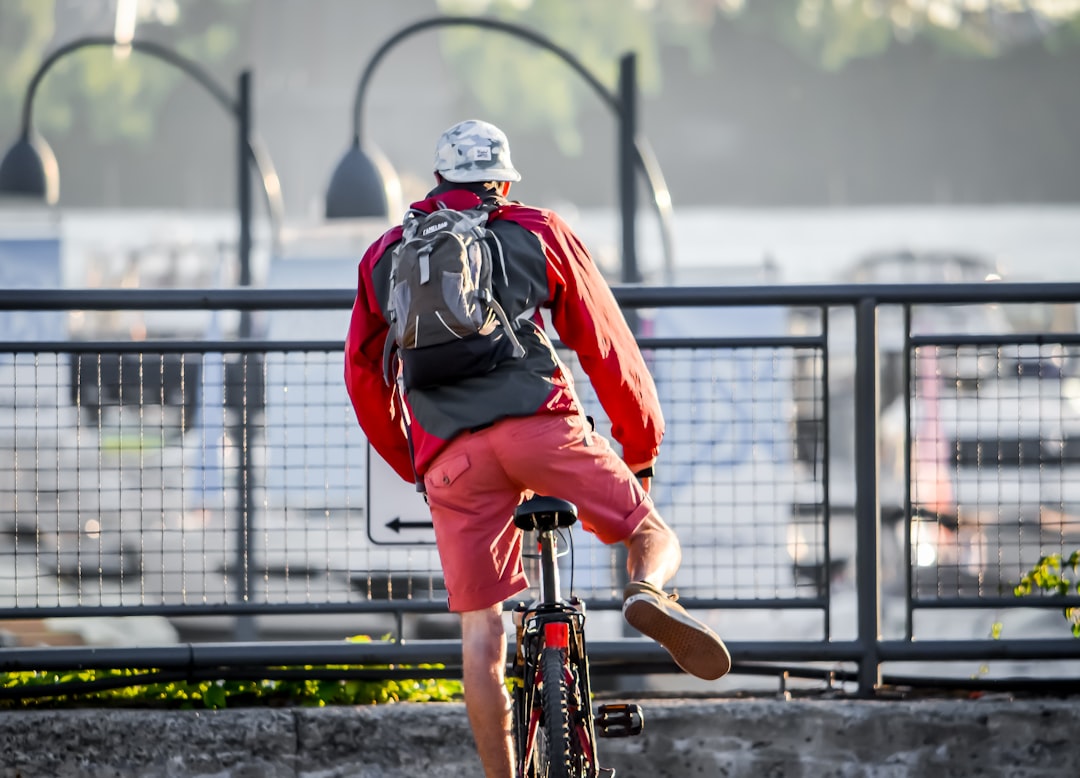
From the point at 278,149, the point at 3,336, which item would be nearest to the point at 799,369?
the point at 3,336

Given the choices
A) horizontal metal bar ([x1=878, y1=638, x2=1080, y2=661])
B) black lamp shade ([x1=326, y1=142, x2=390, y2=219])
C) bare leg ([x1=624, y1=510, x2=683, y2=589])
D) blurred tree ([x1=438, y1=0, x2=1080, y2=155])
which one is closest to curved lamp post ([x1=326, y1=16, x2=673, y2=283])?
black lamp shade ([x1=326, y1=142, x2=390, y2=219])

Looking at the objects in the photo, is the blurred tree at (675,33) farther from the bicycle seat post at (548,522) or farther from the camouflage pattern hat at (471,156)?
the bicycle seat post at (548,522)

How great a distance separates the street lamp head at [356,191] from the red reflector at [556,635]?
778 cm

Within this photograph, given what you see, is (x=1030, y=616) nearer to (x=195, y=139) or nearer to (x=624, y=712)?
(x=624, y=712)

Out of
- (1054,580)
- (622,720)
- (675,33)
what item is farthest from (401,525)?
(675,33)

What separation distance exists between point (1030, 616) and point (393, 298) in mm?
3468

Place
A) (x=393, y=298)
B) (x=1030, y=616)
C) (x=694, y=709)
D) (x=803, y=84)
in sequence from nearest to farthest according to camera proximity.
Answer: (x=393, y=298) < (x=694, y=709) < (x=1030, y=616) < (x=803, y=84)

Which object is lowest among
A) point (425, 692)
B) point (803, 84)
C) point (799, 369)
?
point (425, 692)

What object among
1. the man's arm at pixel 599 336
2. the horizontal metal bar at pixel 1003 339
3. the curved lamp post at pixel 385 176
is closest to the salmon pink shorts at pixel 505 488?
the man's arm at pixel 599 336

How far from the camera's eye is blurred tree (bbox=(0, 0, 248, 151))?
44.5 metres

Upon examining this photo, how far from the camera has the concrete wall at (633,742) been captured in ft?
14.9

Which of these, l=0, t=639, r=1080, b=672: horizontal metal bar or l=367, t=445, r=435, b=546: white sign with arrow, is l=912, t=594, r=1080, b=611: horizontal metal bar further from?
l=367, t=445, r=435, b=546: white sign with arrow

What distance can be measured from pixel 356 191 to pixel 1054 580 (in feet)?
23.0

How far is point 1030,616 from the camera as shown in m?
5.85
